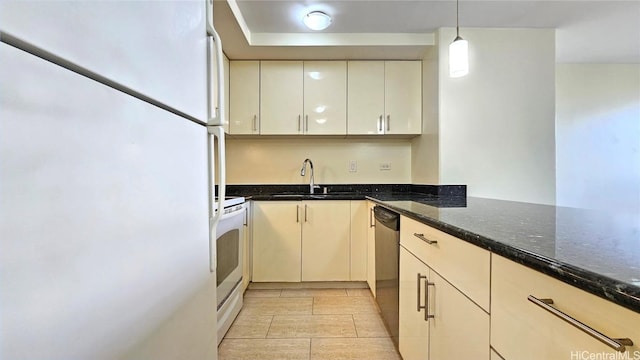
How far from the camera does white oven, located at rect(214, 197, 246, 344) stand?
5.89 feet

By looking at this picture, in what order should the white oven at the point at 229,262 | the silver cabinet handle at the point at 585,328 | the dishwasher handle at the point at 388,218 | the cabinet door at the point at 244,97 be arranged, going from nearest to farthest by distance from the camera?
the silver cabinet handle at the point at 585,328
the dishwasher handle at the point at 388,218
the white oven at the point at 229,262
the cabinet door at the point at 244,97

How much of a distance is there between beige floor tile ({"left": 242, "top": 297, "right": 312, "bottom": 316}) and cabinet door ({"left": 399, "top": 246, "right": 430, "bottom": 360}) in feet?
3.01

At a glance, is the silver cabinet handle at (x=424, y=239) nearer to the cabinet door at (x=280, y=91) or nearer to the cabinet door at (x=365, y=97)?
the cabinet door at (x=365, y=97)

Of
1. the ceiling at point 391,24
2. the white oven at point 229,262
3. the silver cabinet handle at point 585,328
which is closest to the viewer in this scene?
the silver cabinet handle at point 585,328

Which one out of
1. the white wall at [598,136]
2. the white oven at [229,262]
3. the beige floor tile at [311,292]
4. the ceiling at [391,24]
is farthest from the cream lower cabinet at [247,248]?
the white wall at [598,136]

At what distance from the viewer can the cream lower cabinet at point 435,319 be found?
32.5 inches

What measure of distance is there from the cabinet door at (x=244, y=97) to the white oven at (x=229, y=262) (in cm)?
90

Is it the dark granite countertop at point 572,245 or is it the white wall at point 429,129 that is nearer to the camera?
the dark granite countertop at point 572,245

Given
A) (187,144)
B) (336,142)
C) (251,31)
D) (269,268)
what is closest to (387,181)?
(336,142)

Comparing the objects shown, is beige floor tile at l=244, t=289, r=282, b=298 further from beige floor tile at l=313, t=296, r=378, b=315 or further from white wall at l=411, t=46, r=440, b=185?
white wall at l=411, t=46, r=440, b=185

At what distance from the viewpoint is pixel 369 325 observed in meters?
2.02

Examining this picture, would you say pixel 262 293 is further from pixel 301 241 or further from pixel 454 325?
pixel 454 325

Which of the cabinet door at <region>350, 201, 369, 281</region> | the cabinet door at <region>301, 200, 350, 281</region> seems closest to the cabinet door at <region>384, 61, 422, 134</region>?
the cabinet door at <region>350, 201, 369, 281</region>

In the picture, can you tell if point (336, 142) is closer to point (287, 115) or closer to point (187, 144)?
point (287, 115)
